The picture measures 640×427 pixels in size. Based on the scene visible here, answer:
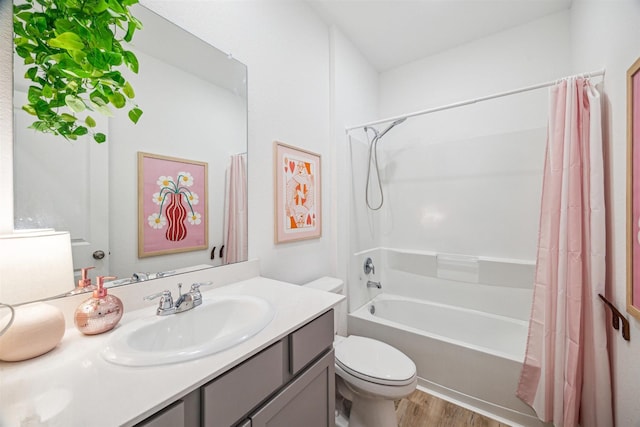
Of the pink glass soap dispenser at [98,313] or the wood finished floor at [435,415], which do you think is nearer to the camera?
the pink glass soap dispenser at [98,313]

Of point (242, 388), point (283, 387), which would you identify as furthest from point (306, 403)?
point (242, 388)

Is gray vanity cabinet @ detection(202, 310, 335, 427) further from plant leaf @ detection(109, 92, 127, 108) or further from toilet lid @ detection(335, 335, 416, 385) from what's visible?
plant leaf @ detection(109, 92, 127, 108)

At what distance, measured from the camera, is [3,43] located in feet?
2.15

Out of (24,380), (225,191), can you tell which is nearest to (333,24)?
(225,191)

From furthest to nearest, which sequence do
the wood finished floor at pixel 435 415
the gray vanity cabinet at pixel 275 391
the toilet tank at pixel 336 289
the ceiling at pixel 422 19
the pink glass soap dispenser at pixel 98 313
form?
1. the ceiling at pixel 422 19
2. the toilet tank at pixel 336 289
3. the wood finished floor at pixel 435 415
4. the pink glass soap dispenser at pixel 98 313
5. the gray vanity cabinet at pixel 275 391

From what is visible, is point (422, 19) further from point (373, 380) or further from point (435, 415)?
point (435, 415)

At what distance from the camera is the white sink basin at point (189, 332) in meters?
0.62

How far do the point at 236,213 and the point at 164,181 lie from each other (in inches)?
14.3

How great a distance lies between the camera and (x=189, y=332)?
2.99ft

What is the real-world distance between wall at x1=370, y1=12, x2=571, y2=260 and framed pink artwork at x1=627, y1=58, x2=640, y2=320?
107 cm

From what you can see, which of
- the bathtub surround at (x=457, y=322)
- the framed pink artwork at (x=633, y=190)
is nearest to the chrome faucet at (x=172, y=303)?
the bathtub surround at (x=457, y=322)

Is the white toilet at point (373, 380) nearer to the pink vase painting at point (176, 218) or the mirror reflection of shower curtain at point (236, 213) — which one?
the mirror reflection of shower curtain at point (236, 213)

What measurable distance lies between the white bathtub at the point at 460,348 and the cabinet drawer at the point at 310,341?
3.51ft

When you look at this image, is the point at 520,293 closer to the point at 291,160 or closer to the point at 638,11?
the point at 638,11
